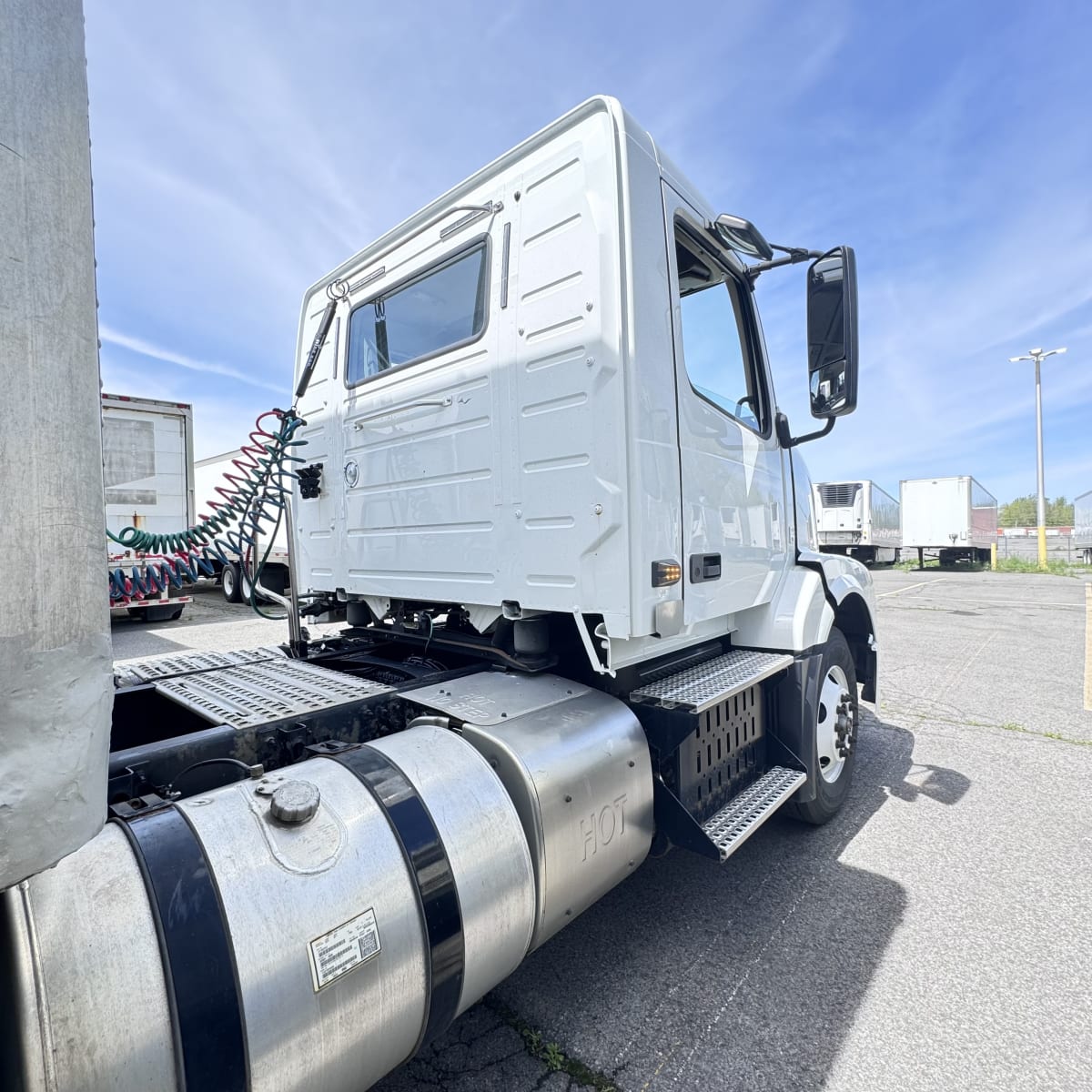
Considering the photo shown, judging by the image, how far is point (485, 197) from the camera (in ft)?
8.56

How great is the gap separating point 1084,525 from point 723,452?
3864 cm

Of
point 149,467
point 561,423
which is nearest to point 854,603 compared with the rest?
point 561,423

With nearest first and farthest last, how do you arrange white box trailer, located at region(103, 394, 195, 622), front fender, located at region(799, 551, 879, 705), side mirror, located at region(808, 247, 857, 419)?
side mirror, located at region(808, 247, 857, 419) → front fender, located at region(799, 551, 879, 705) → white box trailer, located at region(103, 394, 195, 622)

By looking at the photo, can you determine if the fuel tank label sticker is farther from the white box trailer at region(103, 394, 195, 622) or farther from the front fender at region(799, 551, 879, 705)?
the white box trailer at region(103, 394, 195, 622)

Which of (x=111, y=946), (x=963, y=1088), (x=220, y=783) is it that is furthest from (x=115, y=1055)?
(x=963, y=1088)

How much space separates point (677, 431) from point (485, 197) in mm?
1247

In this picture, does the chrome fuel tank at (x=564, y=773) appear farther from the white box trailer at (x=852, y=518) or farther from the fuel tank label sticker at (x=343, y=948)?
the white box trailer at (x=852, y=518)

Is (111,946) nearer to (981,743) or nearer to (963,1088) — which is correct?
(963,1088)

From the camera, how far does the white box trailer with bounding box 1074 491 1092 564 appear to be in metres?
30.5

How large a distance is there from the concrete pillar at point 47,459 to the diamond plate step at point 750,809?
1942 mm

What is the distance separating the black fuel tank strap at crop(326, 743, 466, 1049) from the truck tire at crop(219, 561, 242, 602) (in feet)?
5.16

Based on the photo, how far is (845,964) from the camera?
7.65ft

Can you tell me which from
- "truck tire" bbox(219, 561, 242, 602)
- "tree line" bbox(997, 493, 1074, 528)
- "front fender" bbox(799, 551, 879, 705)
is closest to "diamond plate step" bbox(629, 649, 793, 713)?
"front fender" bbox(799, 551, 879, 705)

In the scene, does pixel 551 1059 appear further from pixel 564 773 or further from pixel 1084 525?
pixel 1084 525
